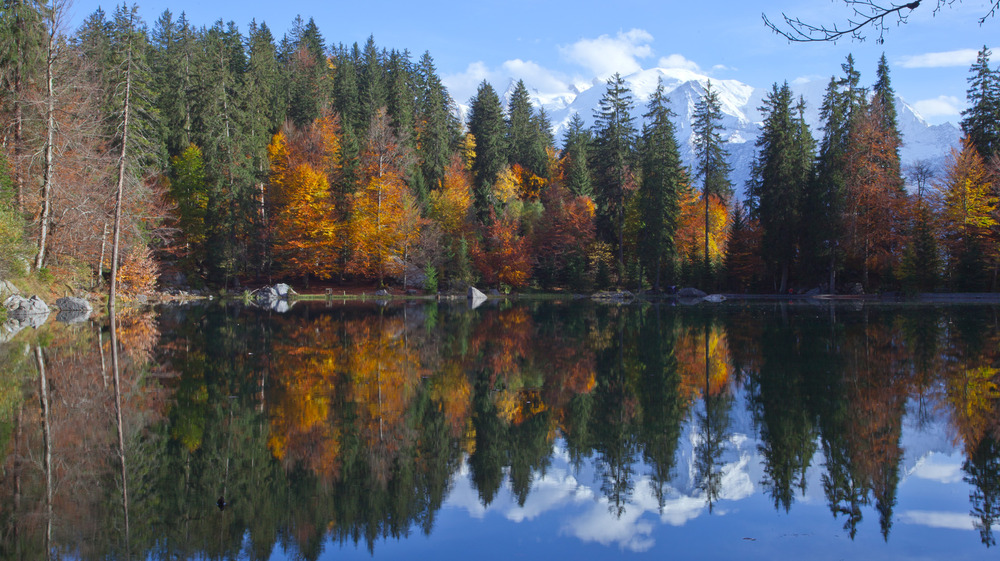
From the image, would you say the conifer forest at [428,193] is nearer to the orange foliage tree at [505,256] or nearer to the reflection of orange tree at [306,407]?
the orange foliage tree at [505,256]

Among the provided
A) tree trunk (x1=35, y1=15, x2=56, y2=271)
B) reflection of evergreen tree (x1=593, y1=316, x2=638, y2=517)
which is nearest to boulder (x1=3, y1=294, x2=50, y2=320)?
tree trunk (x1=35, y1=15, x2=56, y2=271)

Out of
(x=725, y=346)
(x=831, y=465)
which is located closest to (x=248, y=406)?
(x=831, y=465)

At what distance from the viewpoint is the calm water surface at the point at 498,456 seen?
4793mm

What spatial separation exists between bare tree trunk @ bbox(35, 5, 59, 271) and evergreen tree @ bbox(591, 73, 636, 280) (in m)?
36.2

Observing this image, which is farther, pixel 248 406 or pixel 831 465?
pixel 248 406

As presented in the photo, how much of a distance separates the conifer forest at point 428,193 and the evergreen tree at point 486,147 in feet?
0.79

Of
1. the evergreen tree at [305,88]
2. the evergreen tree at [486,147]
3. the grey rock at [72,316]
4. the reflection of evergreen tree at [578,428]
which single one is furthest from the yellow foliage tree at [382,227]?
the reflection of evergreen tree at [578,428]

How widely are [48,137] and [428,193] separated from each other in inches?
1186

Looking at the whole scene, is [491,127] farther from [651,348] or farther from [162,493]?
[162,493]

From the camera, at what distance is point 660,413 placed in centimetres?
852

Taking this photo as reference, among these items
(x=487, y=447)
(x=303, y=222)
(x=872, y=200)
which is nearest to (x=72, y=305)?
(x=303, y=222)

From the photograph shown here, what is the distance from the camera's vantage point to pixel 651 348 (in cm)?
1527

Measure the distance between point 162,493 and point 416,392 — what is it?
4547 millimetres

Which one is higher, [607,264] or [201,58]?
[201,58]
